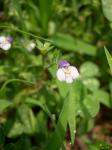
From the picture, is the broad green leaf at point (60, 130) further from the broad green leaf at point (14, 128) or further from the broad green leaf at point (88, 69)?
the broad green leaf at point (88, 69)

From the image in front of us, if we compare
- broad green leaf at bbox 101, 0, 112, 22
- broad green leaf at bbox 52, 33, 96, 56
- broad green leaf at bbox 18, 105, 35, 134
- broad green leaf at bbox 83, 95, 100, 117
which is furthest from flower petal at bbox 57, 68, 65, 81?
broad green leaf at bbox 52, 33, 96, 56

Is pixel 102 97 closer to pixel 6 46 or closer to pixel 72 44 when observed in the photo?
pixel 72 44

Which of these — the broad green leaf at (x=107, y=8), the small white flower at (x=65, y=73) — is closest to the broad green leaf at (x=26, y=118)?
the small white flower at (x=65, y=73)

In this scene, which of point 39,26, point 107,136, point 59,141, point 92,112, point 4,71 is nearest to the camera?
point 59,141

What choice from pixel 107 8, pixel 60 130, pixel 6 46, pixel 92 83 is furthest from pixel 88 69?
pixel 60 130

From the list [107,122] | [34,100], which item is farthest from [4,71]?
[107,122]

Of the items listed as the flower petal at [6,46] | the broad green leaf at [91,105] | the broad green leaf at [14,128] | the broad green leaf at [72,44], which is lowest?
the broad green leaf at [14,128]

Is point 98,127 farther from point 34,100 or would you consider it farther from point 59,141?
point 59,141
